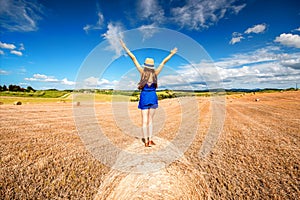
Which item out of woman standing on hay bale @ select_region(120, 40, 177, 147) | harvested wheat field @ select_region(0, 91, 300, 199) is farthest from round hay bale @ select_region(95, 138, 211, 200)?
woman standing on hay bale @ select_region(120, 40, 177, 147)

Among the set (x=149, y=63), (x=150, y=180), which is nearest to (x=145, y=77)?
(x=149, y=63)

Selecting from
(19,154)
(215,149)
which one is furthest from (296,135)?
(19,154)

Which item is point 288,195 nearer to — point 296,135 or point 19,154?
point 296,135

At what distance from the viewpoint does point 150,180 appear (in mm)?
3379

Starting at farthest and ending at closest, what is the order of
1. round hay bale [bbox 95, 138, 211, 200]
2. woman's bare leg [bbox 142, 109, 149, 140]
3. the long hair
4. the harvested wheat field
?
woman's bare leg [bbox 142, 109, 149, 140]
the long hair
the harvested wheat field
round hay bale [bbox 95, 138, 211, 200]

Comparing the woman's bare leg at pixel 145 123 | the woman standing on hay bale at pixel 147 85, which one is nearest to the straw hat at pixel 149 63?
the woman standing on hay bale at pixel 147 85

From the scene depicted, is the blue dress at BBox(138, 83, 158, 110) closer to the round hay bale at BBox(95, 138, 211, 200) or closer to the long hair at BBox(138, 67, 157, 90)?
the long hair at BBox(138, 67, 157, 90)

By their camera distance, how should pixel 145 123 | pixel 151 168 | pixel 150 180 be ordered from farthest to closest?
1. pixel 145 123
2. pixel 151 168
3. pixel 150 180

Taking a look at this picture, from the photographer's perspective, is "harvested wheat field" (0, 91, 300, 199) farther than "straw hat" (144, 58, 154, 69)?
No

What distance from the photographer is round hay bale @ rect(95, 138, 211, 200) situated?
10.9ft

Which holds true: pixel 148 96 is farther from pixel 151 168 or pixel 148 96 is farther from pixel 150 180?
pixel 150 180

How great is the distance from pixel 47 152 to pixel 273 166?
270 inches

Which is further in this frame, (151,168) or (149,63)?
(149,63)

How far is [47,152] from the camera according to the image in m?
6.76
